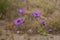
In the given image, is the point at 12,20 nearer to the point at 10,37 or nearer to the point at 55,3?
the point at 10,37

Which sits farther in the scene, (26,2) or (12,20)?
(26,2)

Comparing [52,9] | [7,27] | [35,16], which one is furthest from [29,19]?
[52,9]

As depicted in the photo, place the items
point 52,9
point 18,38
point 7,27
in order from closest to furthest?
point 18,38
point 7,27
point 52,9

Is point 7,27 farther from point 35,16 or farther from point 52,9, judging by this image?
point 52,9

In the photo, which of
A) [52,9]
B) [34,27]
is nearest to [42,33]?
[34,27]

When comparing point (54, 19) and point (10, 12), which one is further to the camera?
point (10, 12)

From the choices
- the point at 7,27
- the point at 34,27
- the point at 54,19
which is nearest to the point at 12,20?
the point at 7,27

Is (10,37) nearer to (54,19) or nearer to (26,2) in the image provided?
(54,19)

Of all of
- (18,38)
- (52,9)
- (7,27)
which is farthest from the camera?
(52,9)

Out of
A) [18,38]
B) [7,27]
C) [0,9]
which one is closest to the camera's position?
[18,38]
